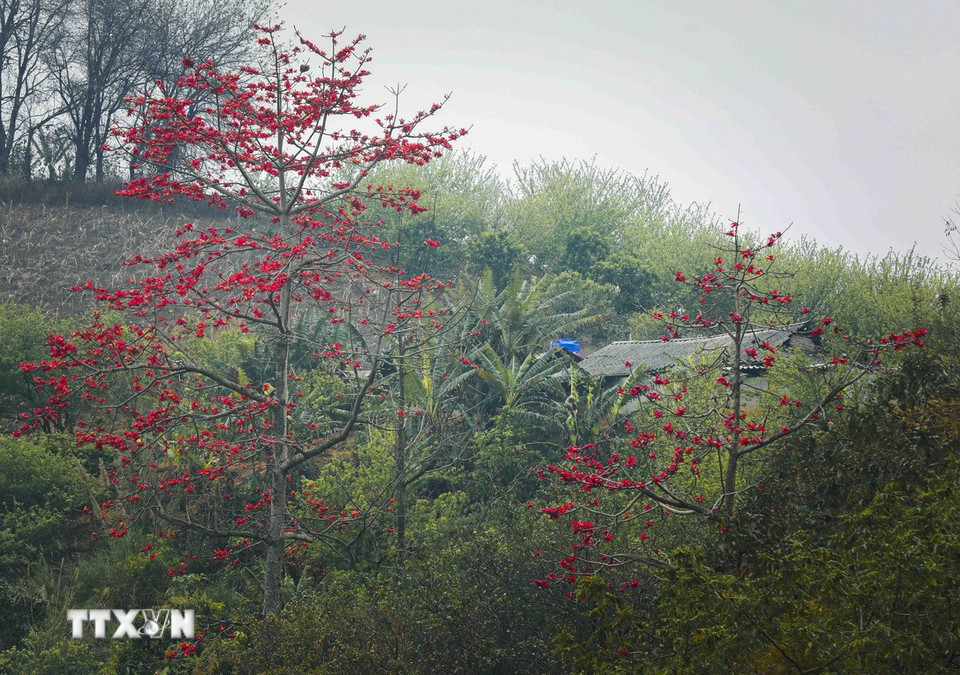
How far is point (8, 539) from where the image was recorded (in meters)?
16.7

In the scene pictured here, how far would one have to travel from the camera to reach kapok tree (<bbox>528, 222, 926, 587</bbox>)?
8453 millimetres

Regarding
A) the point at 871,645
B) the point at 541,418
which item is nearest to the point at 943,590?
the point at 871,645

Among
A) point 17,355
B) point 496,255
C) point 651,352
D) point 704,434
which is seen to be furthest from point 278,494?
point 496,255

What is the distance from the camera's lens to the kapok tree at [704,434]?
333 inches

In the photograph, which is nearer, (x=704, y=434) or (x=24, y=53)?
(x=704, y=434)

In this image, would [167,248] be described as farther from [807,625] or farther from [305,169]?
[807,625]

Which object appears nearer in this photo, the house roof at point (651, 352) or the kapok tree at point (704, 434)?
the kapok tree at point (704, 434)

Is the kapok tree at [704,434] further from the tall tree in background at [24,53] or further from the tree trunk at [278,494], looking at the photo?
Answer: the tall tree in background at [24,53]

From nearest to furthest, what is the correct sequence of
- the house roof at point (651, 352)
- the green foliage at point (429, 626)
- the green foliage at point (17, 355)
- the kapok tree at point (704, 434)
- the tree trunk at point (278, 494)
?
the kapok tree at point (704, 434), the green foliage at point (429, 626), the tree trunk at point (278, 494), the green foliage at point (17, 355), the house roof at point (651, 352)

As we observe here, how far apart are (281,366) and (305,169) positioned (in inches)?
105

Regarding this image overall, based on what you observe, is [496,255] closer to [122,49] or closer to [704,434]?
[122,49]

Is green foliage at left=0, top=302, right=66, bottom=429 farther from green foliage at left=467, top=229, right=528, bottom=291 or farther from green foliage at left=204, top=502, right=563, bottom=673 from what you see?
green foliage at left=467, top=229, right=528, bottom=291

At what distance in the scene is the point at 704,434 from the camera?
410 inches

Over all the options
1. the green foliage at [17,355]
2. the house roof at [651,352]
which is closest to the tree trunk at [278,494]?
the green foliage at [17,355]
